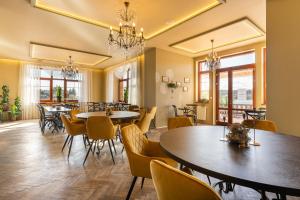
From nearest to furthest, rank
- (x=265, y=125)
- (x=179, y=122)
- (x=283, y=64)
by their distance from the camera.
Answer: (x=265, y=125) < (x=179, y=122) < (x=283, y=64)

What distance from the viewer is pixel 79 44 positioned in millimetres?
6020

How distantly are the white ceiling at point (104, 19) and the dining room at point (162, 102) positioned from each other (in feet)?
0.12

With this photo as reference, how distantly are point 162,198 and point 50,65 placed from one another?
402 inches

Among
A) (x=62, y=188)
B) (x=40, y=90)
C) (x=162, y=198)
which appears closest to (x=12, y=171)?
(x=62, y=188)

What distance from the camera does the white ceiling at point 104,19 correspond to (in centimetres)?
341

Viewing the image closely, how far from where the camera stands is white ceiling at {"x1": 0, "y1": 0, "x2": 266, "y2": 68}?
3412mm

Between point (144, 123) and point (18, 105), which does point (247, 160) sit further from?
point (18, 105)

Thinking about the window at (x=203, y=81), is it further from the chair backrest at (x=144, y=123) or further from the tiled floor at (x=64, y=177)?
the tiled floor at (x=64, y=177)

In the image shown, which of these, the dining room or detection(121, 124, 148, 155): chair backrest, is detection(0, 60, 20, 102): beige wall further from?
detection(121, 124, 148, 155): chair backrest

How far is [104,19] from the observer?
411cm

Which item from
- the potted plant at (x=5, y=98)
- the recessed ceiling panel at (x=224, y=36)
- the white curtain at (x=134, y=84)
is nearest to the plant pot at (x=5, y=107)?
the potted plant at (x=5, y=98)

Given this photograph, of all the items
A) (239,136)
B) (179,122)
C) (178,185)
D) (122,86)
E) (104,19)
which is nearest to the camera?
(178,185)

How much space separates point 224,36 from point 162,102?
9.56ft

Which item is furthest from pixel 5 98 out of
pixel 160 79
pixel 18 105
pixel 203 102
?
pixel 203 102
